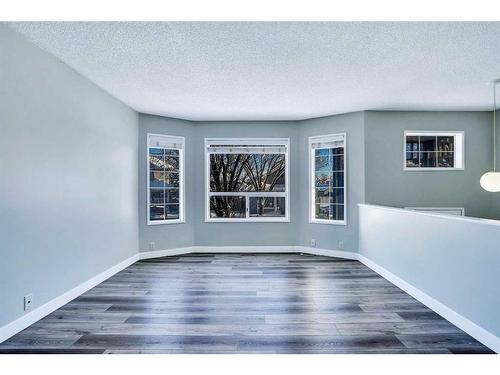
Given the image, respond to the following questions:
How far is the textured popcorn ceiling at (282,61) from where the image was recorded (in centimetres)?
267

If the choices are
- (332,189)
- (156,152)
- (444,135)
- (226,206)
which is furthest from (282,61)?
(444,135)

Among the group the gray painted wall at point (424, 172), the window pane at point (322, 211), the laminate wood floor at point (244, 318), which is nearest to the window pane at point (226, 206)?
the window pane at point (322, 211)

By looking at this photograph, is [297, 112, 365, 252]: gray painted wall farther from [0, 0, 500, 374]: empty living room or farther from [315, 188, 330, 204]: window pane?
[315, 188, 330, 204]: window pane

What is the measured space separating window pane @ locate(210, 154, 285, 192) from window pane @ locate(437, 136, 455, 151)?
8.68 ft

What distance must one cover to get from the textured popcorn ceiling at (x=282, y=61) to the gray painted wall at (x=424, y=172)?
1.35ft

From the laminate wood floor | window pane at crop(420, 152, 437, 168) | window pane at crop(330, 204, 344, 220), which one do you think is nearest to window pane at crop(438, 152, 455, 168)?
window pane at crop(420, 152, 437, 168)

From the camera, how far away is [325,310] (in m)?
3.17

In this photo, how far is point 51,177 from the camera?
3164 millimetres

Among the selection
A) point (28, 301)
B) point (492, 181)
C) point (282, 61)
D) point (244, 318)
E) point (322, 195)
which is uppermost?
point (282, 61)

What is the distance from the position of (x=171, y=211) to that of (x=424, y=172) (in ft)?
14.3

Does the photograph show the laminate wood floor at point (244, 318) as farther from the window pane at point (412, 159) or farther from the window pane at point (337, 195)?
the window pane at point (412, 159)

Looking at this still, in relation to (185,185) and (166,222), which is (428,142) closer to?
(185,185)

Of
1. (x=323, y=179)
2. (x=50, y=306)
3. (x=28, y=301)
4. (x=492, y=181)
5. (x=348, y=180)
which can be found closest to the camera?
(x=28, y=301)

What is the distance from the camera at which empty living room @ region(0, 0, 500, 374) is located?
2.58 meters
